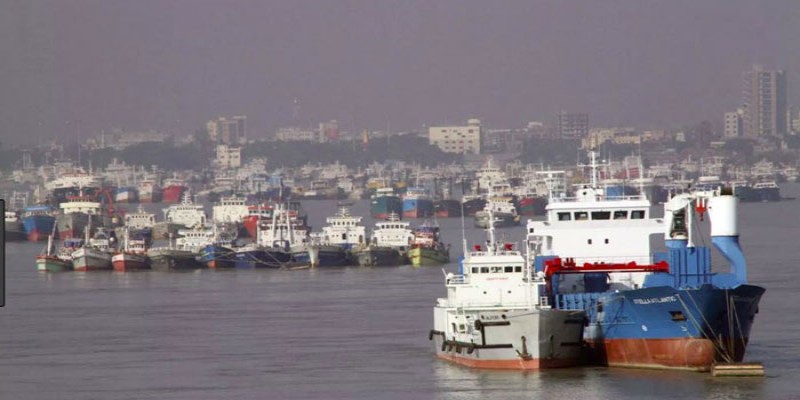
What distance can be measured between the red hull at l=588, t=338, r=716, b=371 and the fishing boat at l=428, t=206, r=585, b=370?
0.81 metres

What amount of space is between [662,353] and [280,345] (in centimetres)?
1195

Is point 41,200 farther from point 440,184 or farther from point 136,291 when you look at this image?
point 136,291

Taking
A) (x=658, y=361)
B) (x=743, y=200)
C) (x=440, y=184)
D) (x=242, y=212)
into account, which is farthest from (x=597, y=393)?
(x=440, y=184)

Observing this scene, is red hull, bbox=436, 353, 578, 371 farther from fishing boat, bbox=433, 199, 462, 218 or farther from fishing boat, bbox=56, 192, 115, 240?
fishing boat, bbox=433, 199, 462, 218

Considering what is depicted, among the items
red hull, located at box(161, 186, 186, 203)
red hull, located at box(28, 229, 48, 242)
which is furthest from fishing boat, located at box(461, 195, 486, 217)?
red hull, located at box(161, 186, 186, 203)

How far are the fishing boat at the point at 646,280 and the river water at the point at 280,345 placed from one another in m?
0.55

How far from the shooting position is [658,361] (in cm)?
3522

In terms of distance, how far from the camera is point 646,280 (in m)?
38.5

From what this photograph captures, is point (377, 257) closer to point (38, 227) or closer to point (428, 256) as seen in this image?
point (428, 256)

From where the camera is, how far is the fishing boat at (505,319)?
3544 cm

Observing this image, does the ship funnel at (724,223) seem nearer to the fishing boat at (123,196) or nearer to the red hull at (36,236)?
the red hull at (36,236)

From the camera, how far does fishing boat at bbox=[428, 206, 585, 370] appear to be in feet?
116

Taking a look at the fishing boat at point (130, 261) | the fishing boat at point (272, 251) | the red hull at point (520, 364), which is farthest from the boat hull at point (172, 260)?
the red hull at point (520, 364)

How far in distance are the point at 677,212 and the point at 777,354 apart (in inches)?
141
